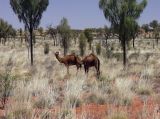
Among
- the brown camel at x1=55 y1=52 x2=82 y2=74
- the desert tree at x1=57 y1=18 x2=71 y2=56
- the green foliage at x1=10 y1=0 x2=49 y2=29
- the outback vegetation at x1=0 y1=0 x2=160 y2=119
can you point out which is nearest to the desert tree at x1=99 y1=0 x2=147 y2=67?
the outback vegetation at x1=0 y1=0 x2=160 y2=119

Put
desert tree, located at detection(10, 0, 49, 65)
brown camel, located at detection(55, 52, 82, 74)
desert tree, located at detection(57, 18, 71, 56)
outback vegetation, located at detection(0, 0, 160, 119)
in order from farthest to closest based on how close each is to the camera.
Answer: desert tree, located at detection(57, 18, 71, 56) → desert tree, located at detection(10, 0, 49, 65) → brown camel, located at detection(55, 52, 82, 74) → outback vegetation, located at detection(0, 0, 160, 119)

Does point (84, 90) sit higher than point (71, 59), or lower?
lower

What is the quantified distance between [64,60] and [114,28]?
8.19 m

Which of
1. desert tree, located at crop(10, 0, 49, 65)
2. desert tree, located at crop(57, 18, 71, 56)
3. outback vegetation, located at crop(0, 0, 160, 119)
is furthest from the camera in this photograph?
desert tree, located at crop(57, 18, 71, 56)

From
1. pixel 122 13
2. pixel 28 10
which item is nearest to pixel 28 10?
pixel 28 10

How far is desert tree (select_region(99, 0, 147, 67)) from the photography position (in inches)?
1095

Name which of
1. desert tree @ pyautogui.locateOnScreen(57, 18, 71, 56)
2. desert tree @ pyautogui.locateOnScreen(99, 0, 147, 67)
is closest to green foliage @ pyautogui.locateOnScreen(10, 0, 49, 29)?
desert tree @ pyautogui.locateOnScreen(99, 0, 147, 67)

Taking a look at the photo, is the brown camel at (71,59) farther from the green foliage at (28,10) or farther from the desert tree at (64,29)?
the desert tree at (64,29)

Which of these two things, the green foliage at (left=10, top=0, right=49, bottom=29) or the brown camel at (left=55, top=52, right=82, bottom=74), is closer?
the brown camel at (left=55, top=52, right=82, bottom=74)

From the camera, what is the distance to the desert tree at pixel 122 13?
91.2 ft

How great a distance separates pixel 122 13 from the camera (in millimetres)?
28094

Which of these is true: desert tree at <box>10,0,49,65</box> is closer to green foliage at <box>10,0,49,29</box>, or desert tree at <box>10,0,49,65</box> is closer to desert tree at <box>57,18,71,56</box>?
green foliage at <box>10,0,49,29</box>

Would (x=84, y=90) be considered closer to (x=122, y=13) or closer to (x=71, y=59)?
(x=71, y=59)

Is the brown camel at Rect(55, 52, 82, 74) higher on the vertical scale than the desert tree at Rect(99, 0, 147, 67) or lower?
lower
